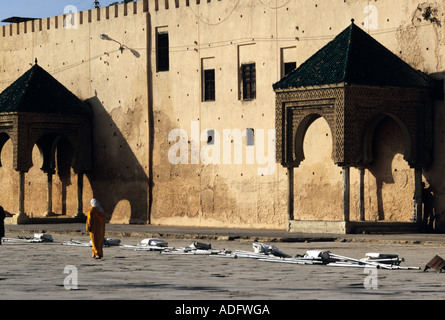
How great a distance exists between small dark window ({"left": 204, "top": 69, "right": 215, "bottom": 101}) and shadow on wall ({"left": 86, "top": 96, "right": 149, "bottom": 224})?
3083mm

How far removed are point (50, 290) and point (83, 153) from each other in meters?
20.0

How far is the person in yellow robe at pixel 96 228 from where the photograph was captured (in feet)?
57.7

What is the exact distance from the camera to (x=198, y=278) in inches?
533

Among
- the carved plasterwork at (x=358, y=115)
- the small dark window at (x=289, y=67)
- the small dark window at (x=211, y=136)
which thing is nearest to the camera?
the carved plasterwork at (x=358, y=115)

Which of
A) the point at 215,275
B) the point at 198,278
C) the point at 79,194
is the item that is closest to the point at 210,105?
the point at 79,194

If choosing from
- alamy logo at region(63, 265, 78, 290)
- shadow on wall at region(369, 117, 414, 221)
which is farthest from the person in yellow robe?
shadow on wall at region(369, 117, 414, 221)

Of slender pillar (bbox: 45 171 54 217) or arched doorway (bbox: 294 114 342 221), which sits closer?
arched doorway (bbox: 294 114 342 221)

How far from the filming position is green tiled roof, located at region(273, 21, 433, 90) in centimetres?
2294

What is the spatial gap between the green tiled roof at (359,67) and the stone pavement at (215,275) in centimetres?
340

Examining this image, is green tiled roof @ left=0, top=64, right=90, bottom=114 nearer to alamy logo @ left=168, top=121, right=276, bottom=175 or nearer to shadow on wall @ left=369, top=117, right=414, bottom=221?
alamy logo @ left=168, top=121, right=276, bottom=175

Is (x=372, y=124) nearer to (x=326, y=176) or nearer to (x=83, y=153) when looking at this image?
(x=326, y=176)

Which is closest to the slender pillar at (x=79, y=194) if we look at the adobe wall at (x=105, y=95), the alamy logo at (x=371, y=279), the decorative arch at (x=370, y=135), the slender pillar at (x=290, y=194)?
the adobe wall at (x=105, y=95)

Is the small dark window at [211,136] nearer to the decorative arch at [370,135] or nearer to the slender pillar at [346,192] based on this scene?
the decorative arch at [370,135]
